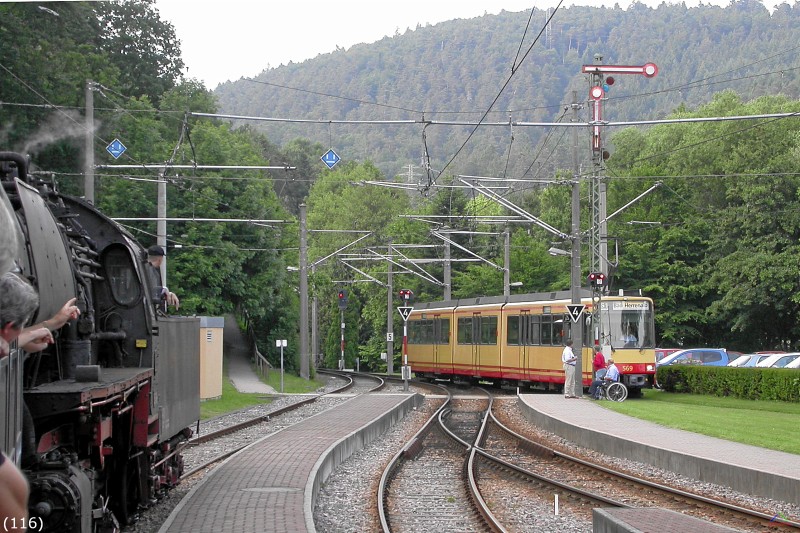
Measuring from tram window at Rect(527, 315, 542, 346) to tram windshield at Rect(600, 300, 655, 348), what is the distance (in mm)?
2422

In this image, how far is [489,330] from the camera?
3966 centimetres

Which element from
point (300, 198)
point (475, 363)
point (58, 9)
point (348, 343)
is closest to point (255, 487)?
point (475, 363)

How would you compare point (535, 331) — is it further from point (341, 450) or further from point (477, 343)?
point (341, 450)

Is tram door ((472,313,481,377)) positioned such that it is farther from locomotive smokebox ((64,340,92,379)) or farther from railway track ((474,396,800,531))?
locomotive smokebox ((64,340,92,379))

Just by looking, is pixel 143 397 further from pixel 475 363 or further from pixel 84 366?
pixel 475 363

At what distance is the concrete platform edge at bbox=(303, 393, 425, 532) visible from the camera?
12.0m

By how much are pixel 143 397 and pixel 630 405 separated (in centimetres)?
1947

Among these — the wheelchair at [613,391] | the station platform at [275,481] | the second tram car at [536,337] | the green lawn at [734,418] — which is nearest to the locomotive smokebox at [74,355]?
the station platform at [275,481]

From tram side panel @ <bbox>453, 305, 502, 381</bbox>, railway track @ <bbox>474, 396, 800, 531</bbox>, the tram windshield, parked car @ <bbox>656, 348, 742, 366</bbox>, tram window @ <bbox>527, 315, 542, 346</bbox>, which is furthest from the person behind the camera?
parked car @ <bbox>656, 348, 742, 366</bbox>

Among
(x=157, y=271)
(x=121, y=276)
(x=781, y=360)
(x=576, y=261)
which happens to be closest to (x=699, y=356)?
(x=781, y=360)

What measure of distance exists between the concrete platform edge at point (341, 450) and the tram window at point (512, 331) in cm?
866

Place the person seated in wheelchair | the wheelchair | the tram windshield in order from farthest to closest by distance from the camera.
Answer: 1. the tram windshield
2. the person seated in wheelchair
3. the wheelchair

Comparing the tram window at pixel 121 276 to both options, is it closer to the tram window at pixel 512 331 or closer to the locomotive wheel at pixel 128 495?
the locomotive wheel at pixel 128 495

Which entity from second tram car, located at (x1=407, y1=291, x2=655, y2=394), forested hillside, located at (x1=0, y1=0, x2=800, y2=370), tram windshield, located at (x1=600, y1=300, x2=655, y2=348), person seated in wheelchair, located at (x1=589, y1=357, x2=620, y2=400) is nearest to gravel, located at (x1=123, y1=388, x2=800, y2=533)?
person seated in wheelchair, located at (x1=589, y1=357, x2=620, y2=400)
